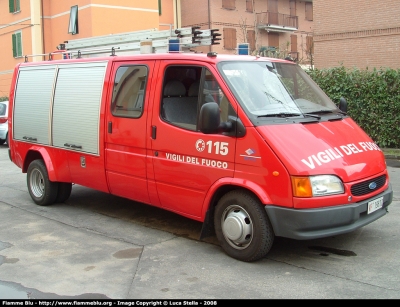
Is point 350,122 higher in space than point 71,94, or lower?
lower

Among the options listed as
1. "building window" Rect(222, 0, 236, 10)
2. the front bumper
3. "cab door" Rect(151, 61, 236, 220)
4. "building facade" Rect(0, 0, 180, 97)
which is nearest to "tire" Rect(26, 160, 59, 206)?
"cab door" Rect(151, 61, 236, 220)

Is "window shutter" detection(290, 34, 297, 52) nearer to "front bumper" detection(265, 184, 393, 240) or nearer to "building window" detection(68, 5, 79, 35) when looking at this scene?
"building window" detection(68, 5, 79, 35)

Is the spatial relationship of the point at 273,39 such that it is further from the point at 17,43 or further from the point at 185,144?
the point at 185,144

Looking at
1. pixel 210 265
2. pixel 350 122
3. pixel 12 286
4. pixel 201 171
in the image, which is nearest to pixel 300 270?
pixel 210 265

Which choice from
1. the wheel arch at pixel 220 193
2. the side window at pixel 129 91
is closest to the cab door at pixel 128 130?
the side window at pixel 129 91

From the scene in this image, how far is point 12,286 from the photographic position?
15.6ft

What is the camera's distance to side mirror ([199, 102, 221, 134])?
509 centimetres

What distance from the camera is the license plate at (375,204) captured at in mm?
5185

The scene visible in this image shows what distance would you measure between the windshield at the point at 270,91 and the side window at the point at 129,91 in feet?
4.02

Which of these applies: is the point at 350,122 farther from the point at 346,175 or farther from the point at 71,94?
the point at 71,94

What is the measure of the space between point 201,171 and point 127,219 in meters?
2.05

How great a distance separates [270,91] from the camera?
219 inches

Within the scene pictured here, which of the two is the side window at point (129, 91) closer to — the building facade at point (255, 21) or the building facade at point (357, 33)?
the building facade at point (357, 33)

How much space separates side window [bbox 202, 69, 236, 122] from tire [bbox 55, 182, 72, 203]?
11.3ft
